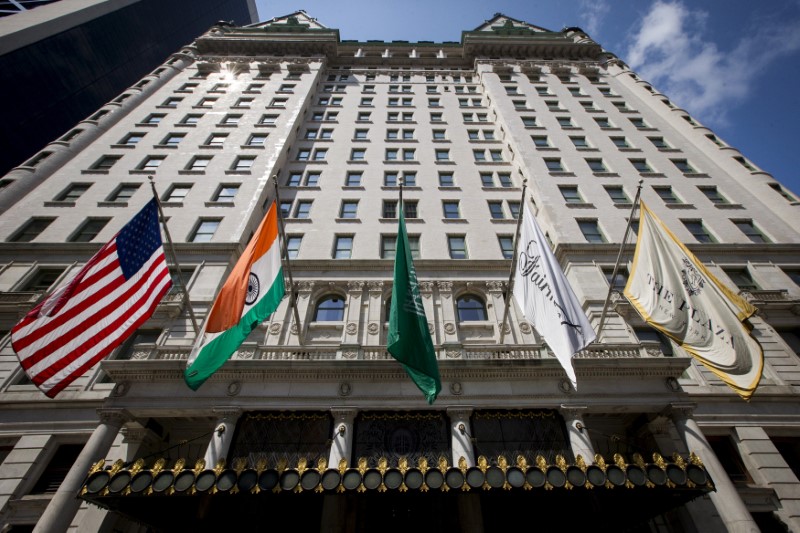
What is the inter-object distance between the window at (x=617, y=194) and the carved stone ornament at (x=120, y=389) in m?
27.9

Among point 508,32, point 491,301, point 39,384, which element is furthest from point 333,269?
point 508,32

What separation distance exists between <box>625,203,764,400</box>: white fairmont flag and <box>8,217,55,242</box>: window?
1209 inches

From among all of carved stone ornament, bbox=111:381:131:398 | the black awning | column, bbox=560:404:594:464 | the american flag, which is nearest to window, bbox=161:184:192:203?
the american flag

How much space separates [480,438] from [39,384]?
12.9 metres

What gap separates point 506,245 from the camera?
2288 cm

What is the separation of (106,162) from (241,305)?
24821 millimetres

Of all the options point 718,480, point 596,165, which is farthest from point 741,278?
point 718,480

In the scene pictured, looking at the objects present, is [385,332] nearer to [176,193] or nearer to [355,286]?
[355,286]

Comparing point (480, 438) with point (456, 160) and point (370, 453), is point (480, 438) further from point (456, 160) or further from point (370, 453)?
point (456, 160)

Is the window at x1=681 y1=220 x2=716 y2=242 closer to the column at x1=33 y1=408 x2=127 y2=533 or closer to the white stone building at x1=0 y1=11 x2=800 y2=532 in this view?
the white stone building at x1=0 y1=11 x2=800 y2=532

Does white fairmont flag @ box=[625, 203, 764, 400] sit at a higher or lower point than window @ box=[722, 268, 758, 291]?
lower

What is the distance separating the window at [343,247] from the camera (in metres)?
22.2

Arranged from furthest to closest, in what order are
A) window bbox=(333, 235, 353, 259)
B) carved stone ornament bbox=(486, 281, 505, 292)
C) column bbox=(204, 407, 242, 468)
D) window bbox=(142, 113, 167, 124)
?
window bbox=(142, 113, 167, 124) → window bbox=(333, 235, 353, 259) → carved stone ornament bbox=(486, 281, 505, 292) → column bbox=(204, 407, 242, 468)

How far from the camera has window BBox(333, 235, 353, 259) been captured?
22.2 metres
